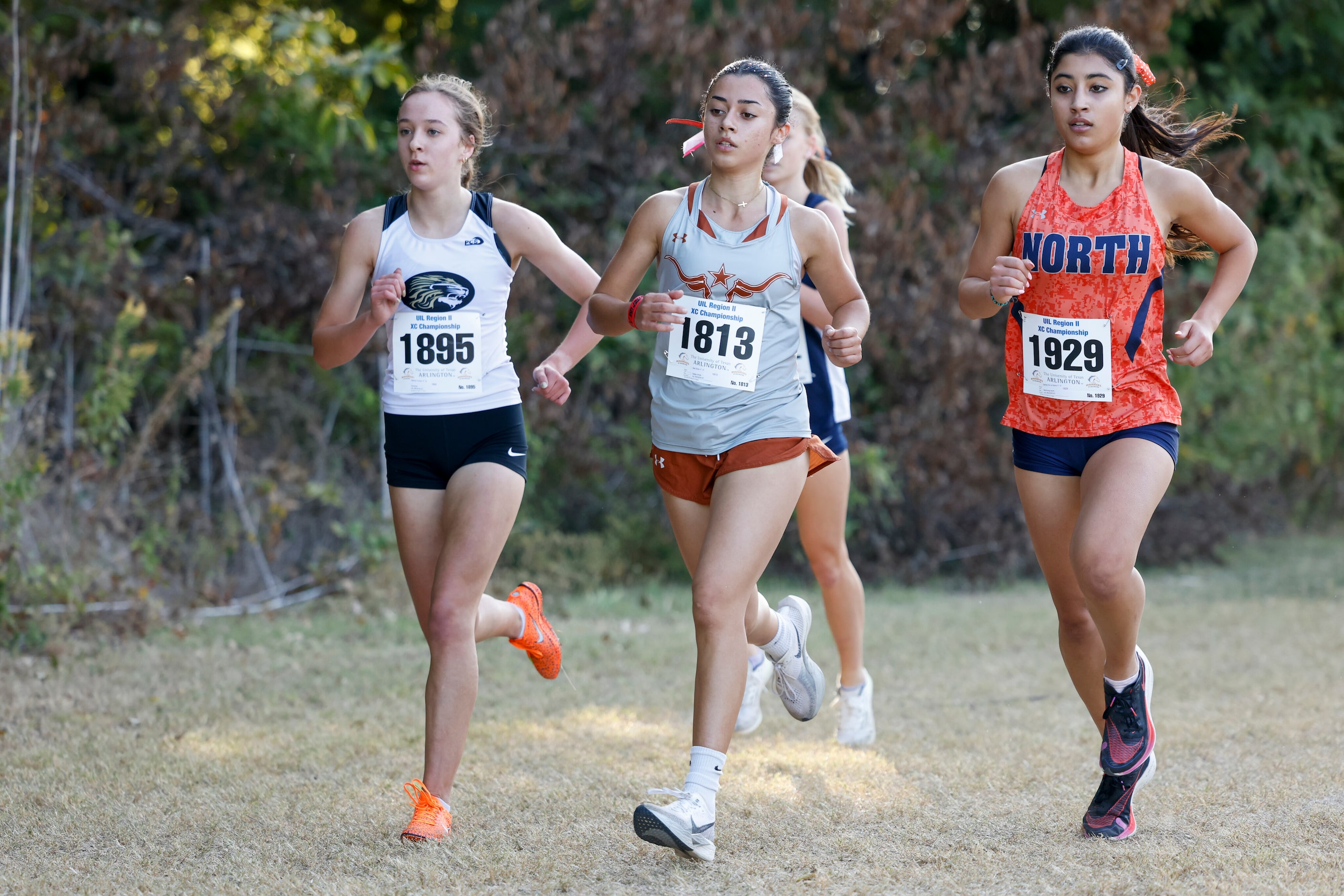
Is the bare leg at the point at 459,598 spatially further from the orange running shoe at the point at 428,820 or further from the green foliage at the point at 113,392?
the green foliage at the point at 113,392

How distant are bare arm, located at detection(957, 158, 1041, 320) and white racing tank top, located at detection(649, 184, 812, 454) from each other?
1.70 feet

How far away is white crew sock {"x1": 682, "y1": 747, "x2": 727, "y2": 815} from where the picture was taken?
11.0ft

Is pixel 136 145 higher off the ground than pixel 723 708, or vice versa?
pixel 136 145

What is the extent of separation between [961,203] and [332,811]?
20.7 ft

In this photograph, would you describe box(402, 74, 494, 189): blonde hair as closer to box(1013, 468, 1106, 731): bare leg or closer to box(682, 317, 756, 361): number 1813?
box(682, 317, 756, 361): number 1813

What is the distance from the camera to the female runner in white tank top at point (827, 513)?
4.82 meters

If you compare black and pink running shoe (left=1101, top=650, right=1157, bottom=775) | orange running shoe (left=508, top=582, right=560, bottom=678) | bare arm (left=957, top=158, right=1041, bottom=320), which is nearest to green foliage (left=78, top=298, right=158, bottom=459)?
orange running shoe (left=508, top=582, right=560, bottom=678)

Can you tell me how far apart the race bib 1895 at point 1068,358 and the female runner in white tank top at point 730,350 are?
0.48 meters

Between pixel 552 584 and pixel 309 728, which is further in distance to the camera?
pixel 552 584

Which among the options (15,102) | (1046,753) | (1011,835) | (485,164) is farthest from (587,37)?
(1011,835)

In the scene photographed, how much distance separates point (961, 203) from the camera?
8.73 meters

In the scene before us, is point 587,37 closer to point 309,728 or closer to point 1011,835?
point 309,728

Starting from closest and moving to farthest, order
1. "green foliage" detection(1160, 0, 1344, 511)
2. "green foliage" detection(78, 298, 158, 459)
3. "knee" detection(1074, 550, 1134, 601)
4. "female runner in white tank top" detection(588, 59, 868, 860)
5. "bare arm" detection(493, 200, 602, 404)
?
1. "knee" detection(1074, 550, 1134, 601)
2. "female runner in white tank top" detection(588, 59, 868, 860)
3. "bare arm" detection(493, 200, 602, 404)
4. "green foliage" detection(78, 298, 158, 459)
5. "green foliage" detection(1160, 0, 1344, 511)

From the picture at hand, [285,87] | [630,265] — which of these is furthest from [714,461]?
[285,87]
